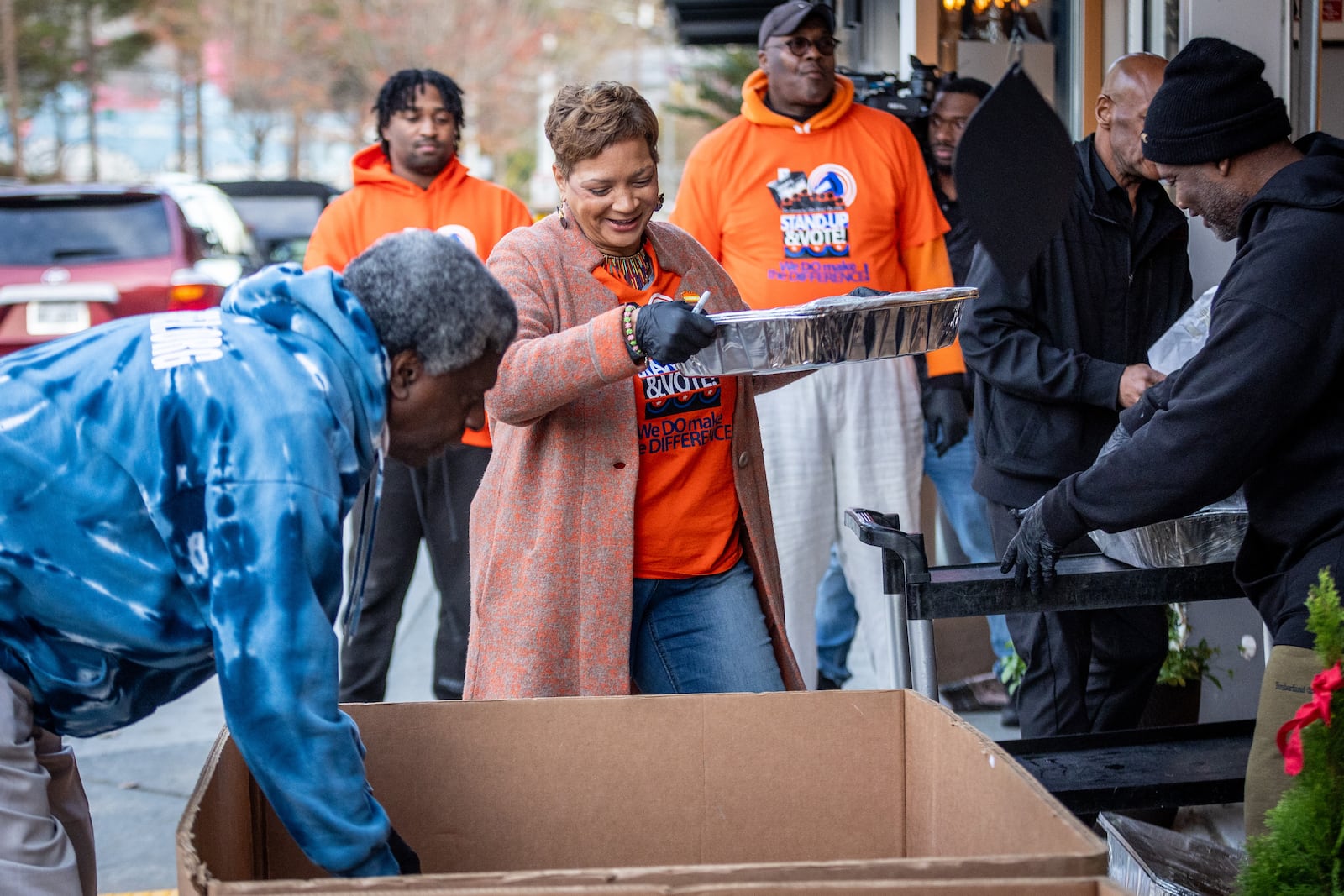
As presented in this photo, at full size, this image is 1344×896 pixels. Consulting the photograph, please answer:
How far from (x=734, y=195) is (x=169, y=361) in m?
2.93

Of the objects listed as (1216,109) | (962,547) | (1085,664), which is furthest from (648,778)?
(962,547)

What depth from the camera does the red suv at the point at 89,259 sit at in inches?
376

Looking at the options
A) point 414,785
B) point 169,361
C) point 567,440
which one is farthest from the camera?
point 567,440

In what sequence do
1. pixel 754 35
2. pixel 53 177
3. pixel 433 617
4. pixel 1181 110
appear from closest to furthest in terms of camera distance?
pixel 1181 110 → pixel 433 617 → pixel 754 35 → pixel 53 177

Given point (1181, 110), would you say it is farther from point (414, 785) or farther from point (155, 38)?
point (155, 38)

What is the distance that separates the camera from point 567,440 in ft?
9.20

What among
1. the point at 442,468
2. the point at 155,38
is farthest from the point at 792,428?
the point at 155,38

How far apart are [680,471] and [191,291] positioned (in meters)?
7.82

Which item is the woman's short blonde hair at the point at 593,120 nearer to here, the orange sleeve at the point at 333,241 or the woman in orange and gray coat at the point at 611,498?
the woman in orange and gray coat at the point at 611,498

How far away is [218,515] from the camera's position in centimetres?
158

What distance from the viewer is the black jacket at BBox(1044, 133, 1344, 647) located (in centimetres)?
232

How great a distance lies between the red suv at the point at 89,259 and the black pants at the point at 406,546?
5.52 m

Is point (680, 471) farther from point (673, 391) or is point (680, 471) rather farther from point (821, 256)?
point (821, 256)

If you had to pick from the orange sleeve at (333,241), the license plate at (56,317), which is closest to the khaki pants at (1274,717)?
the orange sleeve at (333,241)
